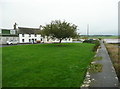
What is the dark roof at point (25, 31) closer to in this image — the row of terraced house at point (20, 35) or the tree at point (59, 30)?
the row of terraced house at point (20, 35)

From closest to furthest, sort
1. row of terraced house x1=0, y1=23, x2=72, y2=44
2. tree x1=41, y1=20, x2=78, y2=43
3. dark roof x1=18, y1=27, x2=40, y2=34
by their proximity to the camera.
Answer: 1. tree x1=41, y1=20, x2=78, y2=43
2. row of terraced house x1=0, y1=23, x2=72, y2=44
3. dark roof x1=18, y1=27, x2=40, y2=34

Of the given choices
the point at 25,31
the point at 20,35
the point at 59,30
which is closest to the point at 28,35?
the point at 25,31

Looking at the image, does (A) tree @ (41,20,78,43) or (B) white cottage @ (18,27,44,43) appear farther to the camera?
(B) white cottage @ (18,27,44,43)

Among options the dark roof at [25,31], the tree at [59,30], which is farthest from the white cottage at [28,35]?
the tree at [59,30]

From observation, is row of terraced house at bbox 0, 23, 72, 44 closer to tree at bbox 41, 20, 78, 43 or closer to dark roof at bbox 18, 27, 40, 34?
dark roof at bbox 18, 27, 40, 34

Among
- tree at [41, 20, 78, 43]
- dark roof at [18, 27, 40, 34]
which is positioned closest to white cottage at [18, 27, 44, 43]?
dark roof at [18, 27, 40, 34]

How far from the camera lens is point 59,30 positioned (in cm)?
3055

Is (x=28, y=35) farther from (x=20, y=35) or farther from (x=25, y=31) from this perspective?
(x=20, y=35)

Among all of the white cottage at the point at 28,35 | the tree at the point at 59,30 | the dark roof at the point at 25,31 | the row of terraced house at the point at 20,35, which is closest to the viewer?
the tree at the point at 59,30

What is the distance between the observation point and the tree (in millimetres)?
30609

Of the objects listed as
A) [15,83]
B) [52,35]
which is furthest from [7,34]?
[15,83]

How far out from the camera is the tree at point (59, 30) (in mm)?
30609

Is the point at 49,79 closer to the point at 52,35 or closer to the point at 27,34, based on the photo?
the point at 52,35

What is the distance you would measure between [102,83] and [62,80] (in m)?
1.82
